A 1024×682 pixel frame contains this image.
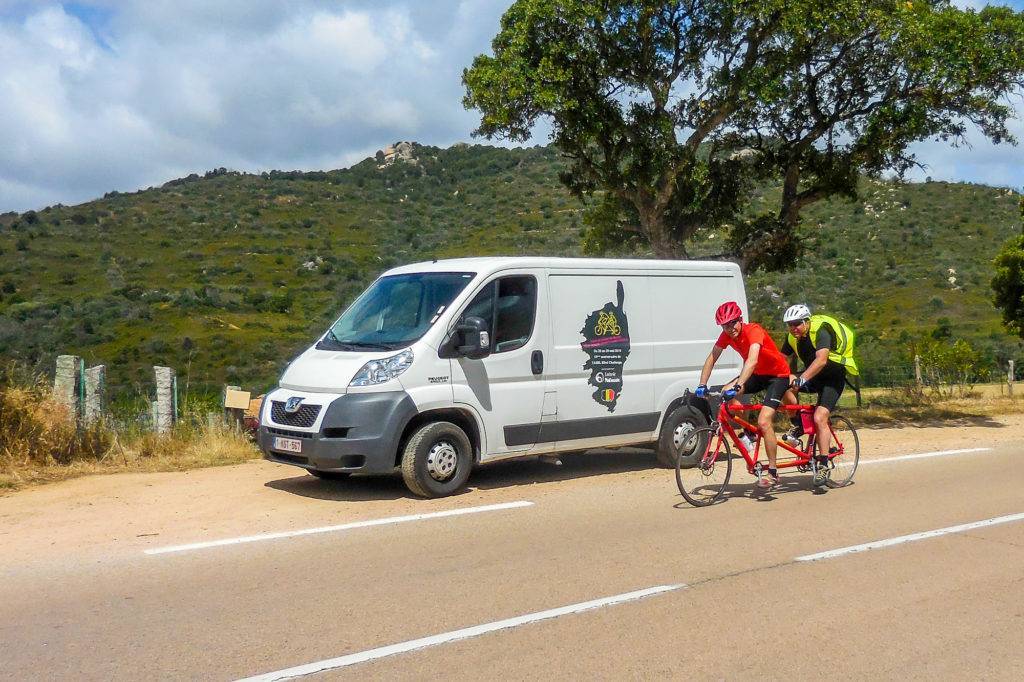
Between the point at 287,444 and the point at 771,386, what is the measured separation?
4687mm

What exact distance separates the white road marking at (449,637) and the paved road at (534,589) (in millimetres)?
65

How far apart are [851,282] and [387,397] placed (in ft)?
127

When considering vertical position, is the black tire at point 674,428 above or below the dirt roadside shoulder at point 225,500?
above

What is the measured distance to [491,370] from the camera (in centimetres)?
981

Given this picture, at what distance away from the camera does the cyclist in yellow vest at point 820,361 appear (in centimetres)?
973

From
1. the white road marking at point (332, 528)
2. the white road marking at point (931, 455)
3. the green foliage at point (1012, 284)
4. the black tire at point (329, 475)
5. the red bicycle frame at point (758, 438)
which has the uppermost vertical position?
the green foliage at point (1012, 284)

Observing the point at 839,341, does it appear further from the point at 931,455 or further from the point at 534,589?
the point at 534,589

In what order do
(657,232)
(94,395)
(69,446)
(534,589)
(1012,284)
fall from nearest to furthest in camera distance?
1. (534,589)
2. (69,446)
3. (94,395)
4. (657,232)
5. (1012,284)

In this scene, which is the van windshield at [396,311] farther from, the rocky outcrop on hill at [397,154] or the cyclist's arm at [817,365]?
the rocky outcrop on hill at [397,154]

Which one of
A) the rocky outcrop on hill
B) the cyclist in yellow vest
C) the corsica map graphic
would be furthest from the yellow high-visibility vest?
the rocky outcrop on hill

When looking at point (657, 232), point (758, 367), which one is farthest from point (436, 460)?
point (657, 232)

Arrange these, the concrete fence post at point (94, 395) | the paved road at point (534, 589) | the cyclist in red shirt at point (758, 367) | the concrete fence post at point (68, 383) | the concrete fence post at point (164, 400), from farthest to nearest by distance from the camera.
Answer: the concrete fence post at point (164, 400)
the concrete fence post at point (94, 395)
the concrete fence post at point (68, 383)
the cyclist in red shirt at point (758, 367)
the paved road at point (534, 589)

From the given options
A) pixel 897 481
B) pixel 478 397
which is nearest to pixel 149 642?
pixel 478 397

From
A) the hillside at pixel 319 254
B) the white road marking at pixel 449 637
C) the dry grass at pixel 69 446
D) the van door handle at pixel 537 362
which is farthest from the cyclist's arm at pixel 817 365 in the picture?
the hillside at pixel 319 254
